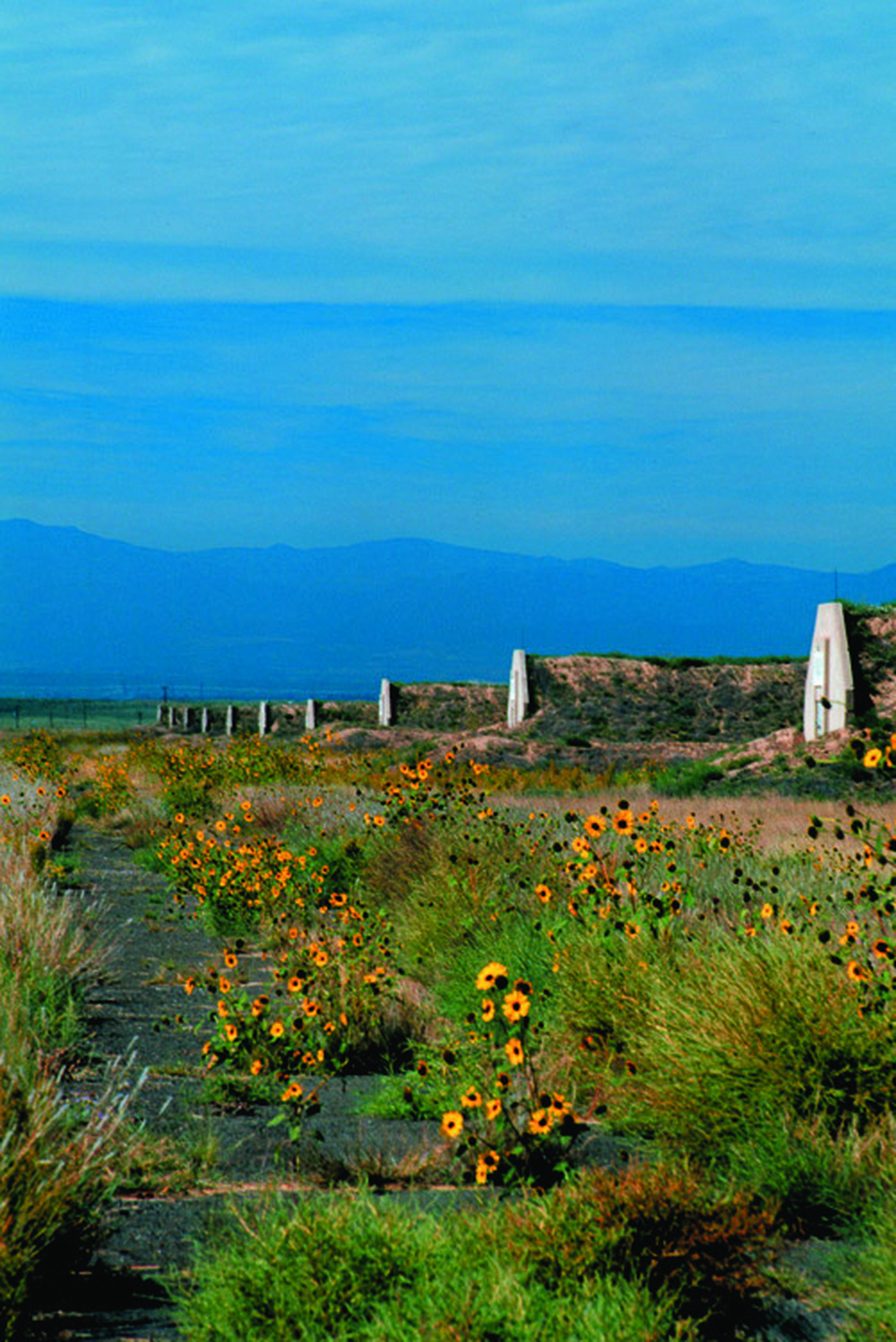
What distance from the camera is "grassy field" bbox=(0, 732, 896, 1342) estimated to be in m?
3.53

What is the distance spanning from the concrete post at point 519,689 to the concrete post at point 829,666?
34.2 feet

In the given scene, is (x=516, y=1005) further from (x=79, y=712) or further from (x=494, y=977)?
(x=79, y=712)

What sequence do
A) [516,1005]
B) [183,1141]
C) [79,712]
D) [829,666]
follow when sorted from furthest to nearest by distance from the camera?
[79,712], [829,666], [183,1141], [516,1005]

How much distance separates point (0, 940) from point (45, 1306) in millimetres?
4138

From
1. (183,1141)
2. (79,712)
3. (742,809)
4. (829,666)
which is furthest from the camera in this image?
(79,712)

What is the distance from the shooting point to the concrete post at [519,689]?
3728 cm

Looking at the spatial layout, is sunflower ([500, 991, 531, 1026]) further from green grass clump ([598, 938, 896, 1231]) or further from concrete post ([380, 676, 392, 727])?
concrete post ([380, 676, 392, 727])

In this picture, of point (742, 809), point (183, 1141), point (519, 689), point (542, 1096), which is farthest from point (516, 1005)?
point (519, 689)

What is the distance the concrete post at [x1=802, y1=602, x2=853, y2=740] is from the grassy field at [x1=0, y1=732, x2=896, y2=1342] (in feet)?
58.1

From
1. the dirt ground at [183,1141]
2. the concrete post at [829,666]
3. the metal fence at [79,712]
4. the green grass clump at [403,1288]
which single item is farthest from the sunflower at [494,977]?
the metal fence at [79,712]

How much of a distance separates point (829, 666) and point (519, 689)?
38.5 ft

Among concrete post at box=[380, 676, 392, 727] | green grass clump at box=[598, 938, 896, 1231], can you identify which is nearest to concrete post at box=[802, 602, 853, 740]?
concrete post at box=[380, 676, 392, 727]

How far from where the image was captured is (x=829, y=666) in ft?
89.7

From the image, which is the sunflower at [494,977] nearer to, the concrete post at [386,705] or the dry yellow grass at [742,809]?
the dry yellow grass at [742,809]
